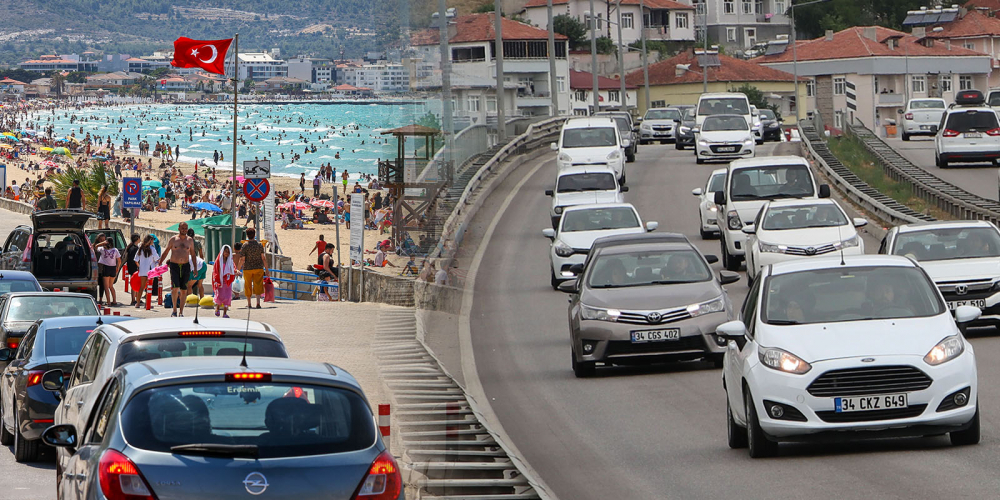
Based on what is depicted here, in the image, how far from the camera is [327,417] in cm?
674

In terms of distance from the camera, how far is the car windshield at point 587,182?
35406 millimetres

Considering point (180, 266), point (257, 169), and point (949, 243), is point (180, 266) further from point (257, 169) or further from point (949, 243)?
point (949, 243)

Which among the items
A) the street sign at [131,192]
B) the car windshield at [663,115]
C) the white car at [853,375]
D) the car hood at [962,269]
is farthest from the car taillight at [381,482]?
the car windshield at [663,115]

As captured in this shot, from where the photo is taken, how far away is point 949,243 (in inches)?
747

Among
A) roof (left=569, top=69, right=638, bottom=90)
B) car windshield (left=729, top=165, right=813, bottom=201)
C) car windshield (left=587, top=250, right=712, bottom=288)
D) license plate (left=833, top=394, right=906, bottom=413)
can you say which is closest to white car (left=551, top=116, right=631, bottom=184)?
car windshield (left=729, top=165, right=813, bottom=201)

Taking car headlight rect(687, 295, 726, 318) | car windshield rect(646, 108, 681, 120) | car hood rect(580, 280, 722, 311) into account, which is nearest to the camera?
car headlight rect(687, 295, 726, 318)

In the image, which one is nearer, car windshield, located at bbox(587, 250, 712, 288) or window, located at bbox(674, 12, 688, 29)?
car windshield, located at bbox(587, 250, 712, 288)

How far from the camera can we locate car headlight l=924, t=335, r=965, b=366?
413 inches

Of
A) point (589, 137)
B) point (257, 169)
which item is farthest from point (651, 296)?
point (589, 137)

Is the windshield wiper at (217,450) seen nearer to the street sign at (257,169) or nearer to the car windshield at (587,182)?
the street sign at (257,169)

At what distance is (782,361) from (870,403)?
0.70 meters

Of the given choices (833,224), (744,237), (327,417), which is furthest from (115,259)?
(327,417)

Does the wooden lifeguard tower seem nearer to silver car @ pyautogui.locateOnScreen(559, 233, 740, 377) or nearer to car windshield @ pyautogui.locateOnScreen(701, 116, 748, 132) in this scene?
silver car @ pyautogui.locateOnScreen(559, 233, 740, 377)

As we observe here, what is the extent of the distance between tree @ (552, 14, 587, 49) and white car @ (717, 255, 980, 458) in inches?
4971
